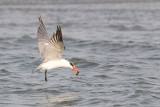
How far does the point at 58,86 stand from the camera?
9711 millimetres

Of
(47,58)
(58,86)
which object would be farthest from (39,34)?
(58,86)

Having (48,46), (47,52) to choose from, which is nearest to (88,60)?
(47,52)

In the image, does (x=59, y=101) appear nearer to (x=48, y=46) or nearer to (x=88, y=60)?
(x=48, y=46)

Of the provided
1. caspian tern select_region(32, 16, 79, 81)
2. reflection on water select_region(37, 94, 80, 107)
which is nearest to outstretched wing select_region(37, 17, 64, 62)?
caspian tern select_region(32, 16, 79, 81)

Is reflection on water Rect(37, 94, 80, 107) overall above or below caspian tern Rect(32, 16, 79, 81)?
below

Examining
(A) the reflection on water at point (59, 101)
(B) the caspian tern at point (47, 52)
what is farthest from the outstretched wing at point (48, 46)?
(A) the reflection on water at point (59, 101)

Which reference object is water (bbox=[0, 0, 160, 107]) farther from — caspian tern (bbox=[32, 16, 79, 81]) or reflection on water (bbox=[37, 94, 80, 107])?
caspian tern (bbox=[32, 16, 79, 81])

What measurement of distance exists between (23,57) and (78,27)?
6599 mm

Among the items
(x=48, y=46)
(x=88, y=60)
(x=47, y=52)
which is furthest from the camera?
(x=88, y=60)

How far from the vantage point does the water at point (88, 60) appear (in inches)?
345

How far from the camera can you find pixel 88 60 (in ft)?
41.8

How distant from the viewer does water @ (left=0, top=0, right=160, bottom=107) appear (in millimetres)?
8765

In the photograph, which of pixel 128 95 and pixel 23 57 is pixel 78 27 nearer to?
pixel 23 57

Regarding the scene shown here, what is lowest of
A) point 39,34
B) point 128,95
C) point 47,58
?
point 128,95
